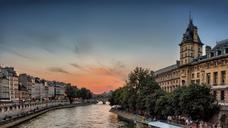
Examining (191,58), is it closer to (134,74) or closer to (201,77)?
(201,77)

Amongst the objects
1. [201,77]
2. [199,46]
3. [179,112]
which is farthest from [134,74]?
[179,112]

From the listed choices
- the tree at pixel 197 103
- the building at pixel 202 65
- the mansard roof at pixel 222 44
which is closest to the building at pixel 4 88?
the building at pixel 202 65

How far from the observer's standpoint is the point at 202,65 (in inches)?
3071

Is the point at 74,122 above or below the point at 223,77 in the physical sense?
below

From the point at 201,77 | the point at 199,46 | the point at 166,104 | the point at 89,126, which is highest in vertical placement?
the point at 199,46

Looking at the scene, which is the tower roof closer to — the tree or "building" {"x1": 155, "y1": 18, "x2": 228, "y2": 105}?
"building" {"x1": 155, "y1": 18, "x2": 228, "y2": 105}

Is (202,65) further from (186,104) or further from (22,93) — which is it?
(22,93)

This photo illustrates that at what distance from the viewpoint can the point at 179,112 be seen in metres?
62.6

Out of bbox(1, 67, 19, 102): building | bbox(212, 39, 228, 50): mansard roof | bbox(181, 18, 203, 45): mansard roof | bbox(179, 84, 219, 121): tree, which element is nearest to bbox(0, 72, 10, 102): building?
bbox(1, 67, 19, 102): building

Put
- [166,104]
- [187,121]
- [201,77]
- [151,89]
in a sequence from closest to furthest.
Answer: [187,121] → [166,104] → [201,77] → [151,89]

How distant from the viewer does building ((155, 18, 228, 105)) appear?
67.8m

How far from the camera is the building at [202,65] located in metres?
67.8

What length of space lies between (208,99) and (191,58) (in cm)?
2879

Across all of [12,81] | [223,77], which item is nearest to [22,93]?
[12,81]
